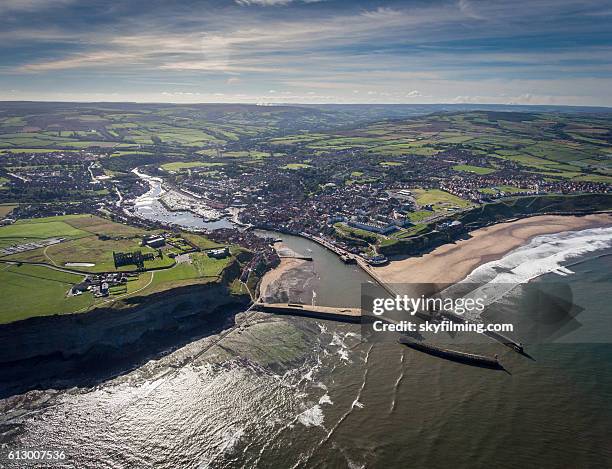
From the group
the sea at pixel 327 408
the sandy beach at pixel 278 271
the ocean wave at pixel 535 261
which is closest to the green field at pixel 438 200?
the ocean wave at pixel 535 261

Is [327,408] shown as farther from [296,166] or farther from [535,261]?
[296,166]

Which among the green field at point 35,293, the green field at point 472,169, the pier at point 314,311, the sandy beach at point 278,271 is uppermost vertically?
the green field at point 472,169

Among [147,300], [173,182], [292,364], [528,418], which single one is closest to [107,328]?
[147,300]

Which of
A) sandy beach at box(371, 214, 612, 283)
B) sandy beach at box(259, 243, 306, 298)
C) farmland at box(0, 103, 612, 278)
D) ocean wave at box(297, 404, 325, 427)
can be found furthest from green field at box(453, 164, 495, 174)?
ocean wave at box(297, 404, 325, 427)

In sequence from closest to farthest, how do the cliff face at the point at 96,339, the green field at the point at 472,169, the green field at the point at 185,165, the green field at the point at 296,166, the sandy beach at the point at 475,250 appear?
the cliff face at the point at 96,339 → the sandy beach at the point at 475,250 → the green field at the point at 472,169 → the green field at the point at 296,166 → the green field at the point at 185,165

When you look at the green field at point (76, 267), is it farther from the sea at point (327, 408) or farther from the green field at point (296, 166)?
the green field at point (296, 166)

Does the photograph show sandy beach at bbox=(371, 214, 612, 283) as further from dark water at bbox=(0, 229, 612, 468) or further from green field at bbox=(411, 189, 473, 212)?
dark water at bbox=(0, 229, 612, 468)

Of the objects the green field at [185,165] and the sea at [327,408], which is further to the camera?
the green field at [185,165]

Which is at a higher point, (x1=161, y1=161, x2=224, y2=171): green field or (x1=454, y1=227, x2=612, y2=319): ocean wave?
(x1=161, y1=161, x2=224, y2=171): green field
